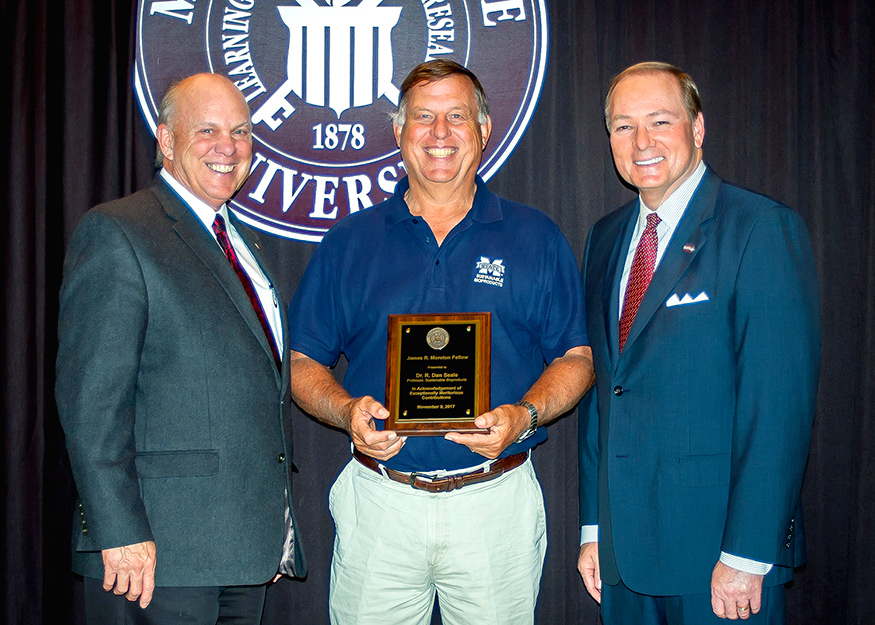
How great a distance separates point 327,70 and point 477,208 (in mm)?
1096

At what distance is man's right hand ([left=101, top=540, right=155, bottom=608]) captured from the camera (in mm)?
1773

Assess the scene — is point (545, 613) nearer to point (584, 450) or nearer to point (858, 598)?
point (584, 450)

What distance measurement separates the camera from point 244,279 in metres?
2.12

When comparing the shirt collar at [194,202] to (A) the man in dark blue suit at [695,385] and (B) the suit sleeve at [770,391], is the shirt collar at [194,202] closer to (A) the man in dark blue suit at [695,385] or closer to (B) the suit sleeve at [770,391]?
(A) the man in dark blue suit at [695,385]

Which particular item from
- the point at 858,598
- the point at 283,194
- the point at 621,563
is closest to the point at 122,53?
the point at 283,194

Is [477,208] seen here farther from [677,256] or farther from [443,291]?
[677,256]

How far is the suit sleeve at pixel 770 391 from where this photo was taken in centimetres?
186

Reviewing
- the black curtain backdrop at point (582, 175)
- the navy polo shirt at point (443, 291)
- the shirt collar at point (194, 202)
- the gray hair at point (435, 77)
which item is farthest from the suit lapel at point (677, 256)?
the shirt collar at point (194, 202)

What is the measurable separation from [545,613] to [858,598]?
129cm

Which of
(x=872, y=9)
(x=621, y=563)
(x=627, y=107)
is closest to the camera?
(x=621, y=563)

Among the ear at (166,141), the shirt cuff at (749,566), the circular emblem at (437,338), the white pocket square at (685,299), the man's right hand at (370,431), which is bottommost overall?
the shirt cuff at (749,566)

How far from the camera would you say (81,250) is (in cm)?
185

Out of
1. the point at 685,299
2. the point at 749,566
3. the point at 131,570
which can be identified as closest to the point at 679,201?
the point at 685,299

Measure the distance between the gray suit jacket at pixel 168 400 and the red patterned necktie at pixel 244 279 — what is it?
67 millimetres
